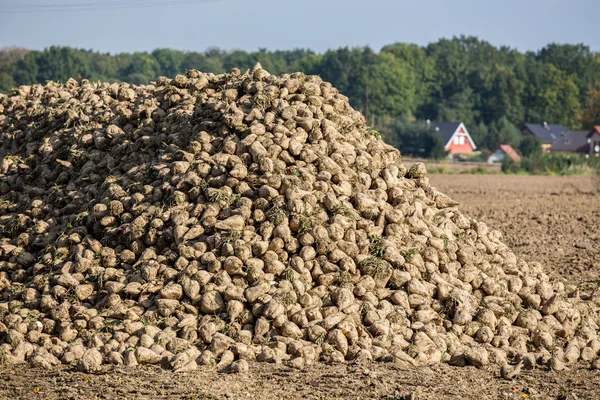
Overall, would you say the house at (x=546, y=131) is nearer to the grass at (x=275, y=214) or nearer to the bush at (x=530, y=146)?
the bush at (x=530, y=146)

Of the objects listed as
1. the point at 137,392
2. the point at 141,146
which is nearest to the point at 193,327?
the point at 137,392

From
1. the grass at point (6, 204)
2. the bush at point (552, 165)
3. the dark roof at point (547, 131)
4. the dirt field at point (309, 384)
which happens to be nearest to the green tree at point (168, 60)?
the dark roof at point (547, 131)

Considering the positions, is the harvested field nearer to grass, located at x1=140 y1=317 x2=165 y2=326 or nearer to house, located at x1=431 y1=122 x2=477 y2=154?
grass, located at x1=140 y1=317 x2=165 y2=326

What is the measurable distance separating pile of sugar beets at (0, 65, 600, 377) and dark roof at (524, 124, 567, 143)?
7037cm

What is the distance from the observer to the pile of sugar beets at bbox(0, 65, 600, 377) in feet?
22.5

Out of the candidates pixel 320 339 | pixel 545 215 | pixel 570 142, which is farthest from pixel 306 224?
pixel 570 142

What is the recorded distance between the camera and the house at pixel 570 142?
7206cm

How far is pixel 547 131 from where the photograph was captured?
7788cm

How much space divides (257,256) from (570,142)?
70.7 meters

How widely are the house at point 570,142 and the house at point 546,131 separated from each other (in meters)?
0.87

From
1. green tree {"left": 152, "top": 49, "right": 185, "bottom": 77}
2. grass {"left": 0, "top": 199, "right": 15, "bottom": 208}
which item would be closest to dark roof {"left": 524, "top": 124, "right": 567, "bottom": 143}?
green tree {"left": 152, "top": 49, "right": 185, "bottom": 77}

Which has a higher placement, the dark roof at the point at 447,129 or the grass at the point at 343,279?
the dark roof at the point at 447,129

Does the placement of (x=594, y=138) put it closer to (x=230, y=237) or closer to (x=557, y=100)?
(x=557, y=100)

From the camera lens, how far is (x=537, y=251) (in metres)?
12.1
